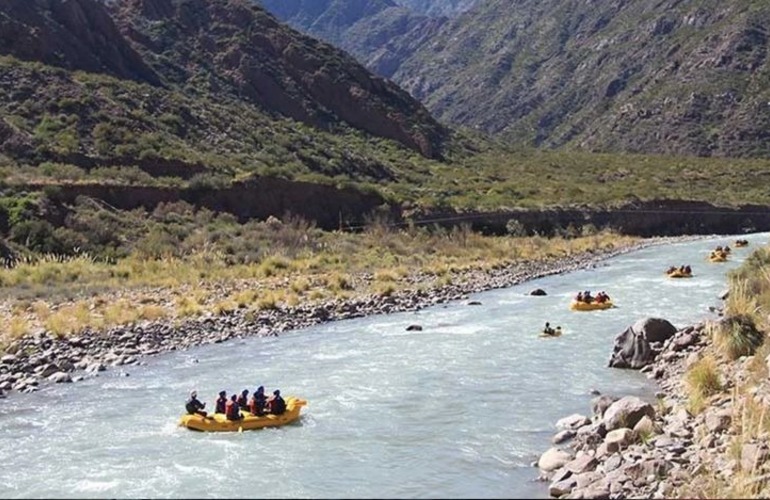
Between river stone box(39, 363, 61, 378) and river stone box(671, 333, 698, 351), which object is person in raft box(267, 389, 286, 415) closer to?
river stone box(39, 363, 61, 378)

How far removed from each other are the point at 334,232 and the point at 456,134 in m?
50.3

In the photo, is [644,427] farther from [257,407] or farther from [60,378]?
[60,378]

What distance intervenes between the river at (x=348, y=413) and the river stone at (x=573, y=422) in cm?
33

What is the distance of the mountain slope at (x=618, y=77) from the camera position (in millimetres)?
108938

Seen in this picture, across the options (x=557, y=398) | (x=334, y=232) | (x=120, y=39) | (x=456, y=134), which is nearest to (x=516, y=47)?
(x=456, y=134)

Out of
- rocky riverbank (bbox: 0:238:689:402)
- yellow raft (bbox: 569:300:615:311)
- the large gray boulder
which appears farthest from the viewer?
yellow raft (bbox: 569:300:615:311)

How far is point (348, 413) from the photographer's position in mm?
14828

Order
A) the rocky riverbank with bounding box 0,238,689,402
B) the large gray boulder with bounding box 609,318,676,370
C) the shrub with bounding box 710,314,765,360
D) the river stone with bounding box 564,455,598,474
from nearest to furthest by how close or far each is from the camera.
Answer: the river stone with bounding box 564,455,598,474, the shrub with bounding box 710,314,765,360, the large gray boulder with bounding box 609,318,676,370, the rocky riverbank with bounding box 0,238,689,402

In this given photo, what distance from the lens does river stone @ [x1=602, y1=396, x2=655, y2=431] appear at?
12.1m

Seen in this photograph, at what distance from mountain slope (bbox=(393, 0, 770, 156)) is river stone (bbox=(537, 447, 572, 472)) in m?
102

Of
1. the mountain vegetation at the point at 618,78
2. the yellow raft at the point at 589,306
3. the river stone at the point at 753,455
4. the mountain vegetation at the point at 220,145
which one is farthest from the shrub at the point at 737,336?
the mountain vegetation at the point at 618,78

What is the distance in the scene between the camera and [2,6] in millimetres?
60656

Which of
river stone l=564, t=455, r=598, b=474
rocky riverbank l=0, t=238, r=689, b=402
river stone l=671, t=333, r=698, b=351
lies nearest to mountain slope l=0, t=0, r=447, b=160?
rocky riverbank l=0, t=238, r=689, b=402

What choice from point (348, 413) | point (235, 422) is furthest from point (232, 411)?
point (348, 413)
